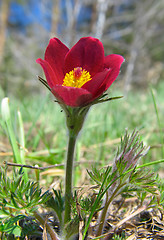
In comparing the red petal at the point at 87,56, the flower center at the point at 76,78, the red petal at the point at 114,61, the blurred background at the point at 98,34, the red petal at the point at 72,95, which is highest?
the blurred background at the point at 98,34

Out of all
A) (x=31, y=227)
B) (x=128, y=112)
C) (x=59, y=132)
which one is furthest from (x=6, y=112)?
(x=128, y=112)

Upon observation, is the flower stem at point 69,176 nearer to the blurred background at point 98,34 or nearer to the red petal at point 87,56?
the red petal at point 87,56

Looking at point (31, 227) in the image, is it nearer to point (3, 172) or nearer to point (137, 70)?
point (3, 172)

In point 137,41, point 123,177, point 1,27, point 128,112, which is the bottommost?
point 123,177

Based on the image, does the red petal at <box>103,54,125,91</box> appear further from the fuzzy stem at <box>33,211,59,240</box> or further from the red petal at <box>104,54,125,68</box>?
the fuzzy stem at <box>33,211,59,240</box>

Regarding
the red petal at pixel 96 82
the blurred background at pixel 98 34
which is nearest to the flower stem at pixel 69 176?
the red petal at pixel 96 82

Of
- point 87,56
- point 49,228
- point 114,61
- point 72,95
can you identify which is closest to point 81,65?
point 87,56
